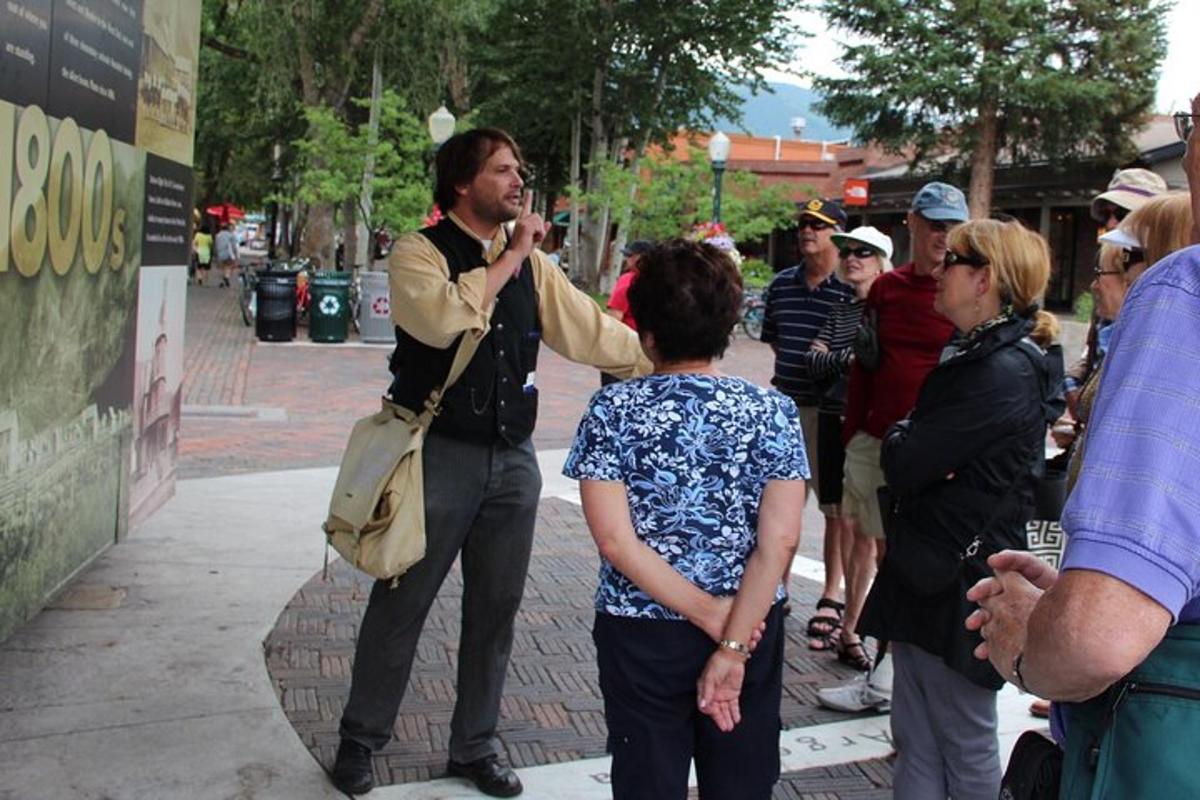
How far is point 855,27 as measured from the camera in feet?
109

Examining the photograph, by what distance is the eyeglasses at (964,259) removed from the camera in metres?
3.21

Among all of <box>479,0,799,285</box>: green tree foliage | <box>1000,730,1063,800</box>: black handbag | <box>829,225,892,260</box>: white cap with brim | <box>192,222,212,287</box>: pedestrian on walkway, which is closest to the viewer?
<box>1000,730,1063,800</box>: black handbag

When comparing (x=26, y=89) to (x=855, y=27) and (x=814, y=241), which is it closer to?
(x=814, y=241)

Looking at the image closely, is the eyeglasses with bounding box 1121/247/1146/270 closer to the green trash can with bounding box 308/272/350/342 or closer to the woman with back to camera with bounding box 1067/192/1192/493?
the woman with back to camera with bounding box 1067/192/1192/493

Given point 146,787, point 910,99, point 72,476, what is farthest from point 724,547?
point 910,99

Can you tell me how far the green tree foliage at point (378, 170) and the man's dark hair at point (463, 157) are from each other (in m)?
18.3

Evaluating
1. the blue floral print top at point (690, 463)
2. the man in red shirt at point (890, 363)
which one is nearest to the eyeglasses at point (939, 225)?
the man in red shirt at point (890, 363)

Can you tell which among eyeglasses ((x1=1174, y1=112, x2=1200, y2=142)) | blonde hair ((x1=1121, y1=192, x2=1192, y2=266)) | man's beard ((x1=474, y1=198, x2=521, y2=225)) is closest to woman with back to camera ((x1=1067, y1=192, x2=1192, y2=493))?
blonde hair ((x1=1121, y1=192, x2=1192, y2=266))

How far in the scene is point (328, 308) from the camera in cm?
1942

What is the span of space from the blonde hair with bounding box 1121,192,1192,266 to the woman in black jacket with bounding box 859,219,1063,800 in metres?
0.77

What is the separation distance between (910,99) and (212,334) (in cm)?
2022

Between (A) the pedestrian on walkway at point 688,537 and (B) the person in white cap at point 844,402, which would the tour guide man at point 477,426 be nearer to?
(A) the pedestrian on walkway at point 688,537

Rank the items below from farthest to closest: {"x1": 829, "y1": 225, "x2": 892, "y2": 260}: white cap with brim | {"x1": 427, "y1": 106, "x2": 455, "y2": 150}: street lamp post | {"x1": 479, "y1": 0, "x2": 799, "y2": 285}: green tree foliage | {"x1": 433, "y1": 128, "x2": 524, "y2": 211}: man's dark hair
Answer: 1. {"x1": 479, "y1": 0, "x2": 799, "y2": 285}: green tree foliage
2. {"x1": 427, "y1": 106, "x2": 455, "y2": 150}: street lamp post
3. {"x1": 829, "y1": 225, "x2": 892, "y2": 260}: white cap with brim
4. {"x1": 433, "y1": 128, "x2": 524, "y2": 211}: man's dark hair

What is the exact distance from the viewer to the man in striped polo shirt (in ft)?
17.5
